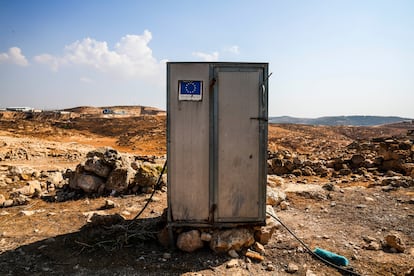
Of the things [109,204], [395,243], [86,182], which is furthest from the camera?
[86,182]

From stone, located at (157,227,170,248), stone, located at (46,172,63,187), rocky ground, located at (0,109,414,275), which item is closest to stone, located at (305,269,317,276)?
rocky ground, located at (0,109,414,275)

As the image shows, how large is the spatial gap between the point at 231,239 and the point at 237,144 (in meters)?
1.32

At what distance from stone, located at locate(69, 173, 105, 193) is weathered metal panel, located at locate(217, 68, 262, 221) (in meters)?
3.95

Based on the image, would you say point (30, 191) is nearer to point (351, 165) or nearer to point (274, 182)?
point (274, 182)

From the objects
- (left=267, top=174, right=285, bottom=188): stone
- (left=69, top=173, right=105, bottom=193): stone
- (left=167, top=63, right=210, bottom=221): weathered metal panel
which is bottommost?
(left=267, top=174, right=285, bottom=188): stone

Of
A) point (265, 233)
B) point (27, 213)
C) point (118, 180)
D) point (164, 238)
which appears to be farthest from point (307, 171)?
point (27, 213)

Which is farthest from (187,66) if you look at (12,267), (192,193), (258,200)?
(12,267)

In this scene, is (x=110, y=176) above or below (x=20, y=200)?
above

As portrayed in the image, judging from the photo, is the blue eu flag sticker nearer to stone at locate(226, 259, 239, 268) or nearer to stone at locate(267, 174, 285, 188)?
stone at locate(226, 259, 239, 268)

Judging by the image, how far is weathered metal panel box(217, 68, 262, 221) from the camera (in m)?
3.99

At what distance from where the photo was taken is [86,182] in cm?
681

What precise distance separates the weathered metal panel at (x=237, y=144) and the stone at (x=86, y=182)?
395 cm

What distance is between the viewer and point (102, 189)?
686cm

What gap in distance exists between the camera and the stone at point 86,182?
679 centimetres
